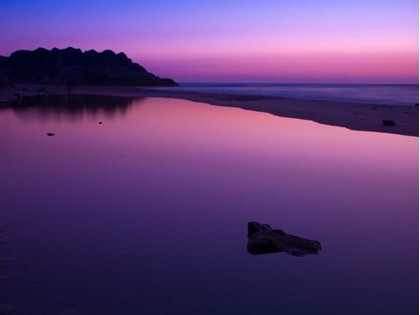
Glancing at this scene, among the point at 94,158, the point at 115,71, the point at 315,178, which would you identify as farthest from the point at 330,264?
the point at 115,71

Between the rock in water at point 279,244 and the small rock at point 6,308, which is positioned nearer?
the small rock at point 6,308

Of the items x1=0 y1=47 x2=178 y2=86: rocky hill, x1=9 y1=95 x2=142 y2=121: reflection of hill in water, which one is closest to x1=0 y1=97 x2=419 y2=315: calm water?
x1=9 y1=95 x2=142 y2=121: reflection of hill in water

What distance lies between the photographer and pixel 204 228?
7.11 meters

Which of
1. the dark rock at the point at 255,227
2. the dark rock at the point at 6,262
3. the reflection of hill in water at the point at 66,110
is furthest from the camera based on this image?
the reflection of hill in water at the point at 66,110

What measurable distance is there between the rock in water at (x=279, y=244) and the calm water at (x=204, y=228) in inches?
5.0

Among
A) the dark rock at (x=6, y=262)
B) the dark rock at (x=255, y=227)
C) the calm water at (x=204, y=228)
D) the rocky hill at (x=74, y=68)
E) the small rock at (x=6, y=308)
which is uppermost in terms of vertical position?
the rocky hill at (x=74, y=68)

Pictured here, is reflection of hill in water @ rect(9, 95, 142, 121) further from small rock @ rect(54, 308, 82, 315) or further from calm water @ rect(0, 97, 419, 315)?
small rock @ rect(54, 308, 82, 315)

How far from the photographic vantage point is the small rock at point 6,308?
4654 millimetres

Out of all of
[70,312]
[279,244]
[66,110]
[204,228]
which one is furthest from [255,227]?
[66,110]

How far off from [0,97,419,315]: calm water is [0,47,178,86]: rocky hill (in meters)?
115

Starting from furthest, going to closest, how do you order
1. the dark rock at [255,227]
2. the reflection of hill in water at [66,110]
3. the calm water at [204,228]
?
the reflection of hill in water at [66,110], the dark rock at [255,227], the calm water at [204,228]

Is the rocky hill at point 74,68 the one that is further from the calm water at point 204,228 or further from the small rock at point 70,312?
the small rock at point 70,312

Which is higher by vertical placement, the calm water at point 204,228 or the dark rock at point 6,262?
the calm water at point 204,228

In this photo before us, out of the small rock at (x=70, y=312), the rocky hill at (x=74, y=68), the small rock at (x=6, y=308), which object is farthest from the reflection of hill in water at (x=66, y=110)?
the rocky hill at (x=74, y=68)
